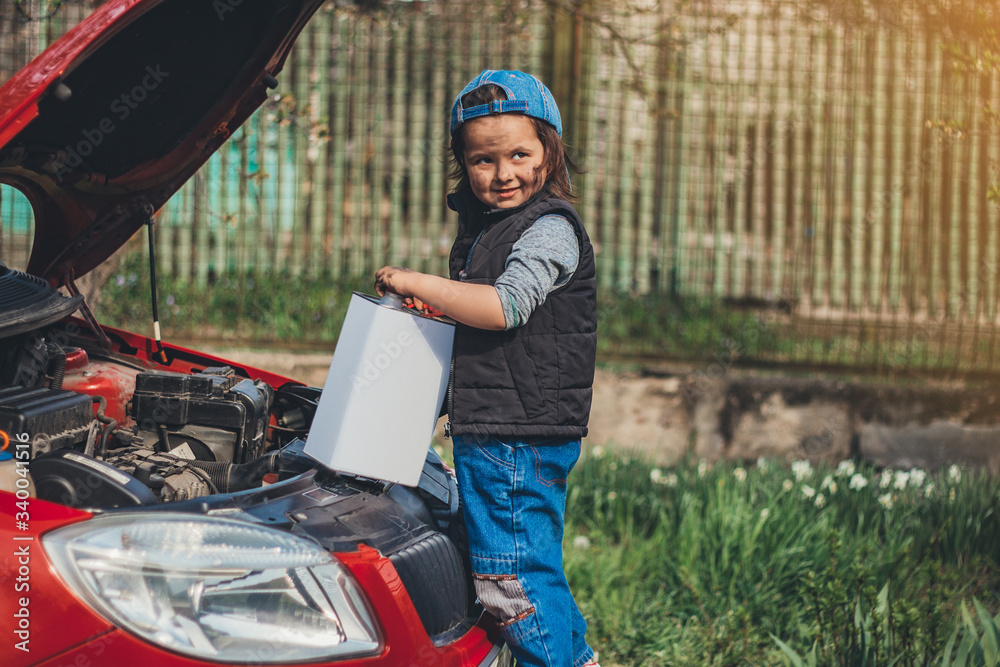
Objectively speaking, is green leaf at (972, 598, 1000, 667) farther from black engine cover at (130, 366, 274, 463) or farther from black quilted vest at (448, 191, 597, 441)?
black engine cover at (130, 366, 274, 463)

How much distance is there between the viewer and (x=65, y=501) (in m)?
1.52

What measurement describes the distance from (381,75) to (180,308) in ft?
6.81

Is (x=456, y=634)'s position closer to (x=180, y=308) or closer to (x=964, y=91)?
(x=180, y=308)

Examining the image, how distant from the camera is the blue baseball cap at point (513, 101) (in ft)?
6.21

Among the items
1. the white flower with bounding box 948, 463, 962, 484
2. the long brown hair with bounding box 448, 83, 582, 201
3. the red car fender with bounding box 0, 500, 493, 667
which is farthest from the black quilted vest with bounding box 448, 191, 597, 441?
the white flower with bounding box 948, 463, 962, 484

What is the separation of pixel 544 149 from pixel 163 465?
1144 mm

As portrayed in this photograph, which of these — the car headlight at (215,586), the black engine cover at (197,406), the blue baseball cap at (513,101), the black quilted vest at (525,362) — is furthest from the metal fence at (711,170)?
the car headlight at (215,586)

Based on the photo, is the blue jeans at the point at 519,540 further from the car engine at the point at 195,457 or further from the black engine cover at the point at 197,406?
the black engine cover at the point at 197,406

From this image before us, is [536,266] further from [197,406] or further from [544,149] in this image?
[197,406]

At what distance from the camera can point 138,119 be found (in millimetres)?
2301

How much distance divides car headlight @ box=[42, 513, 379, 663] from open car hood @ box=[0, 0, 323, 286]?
959mm

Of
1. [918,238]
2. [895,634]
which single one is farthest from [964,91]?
[895,634]
